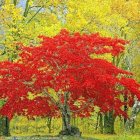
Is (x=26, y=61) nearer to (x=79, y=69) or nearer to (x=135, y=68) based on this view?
(x=79, y=69)

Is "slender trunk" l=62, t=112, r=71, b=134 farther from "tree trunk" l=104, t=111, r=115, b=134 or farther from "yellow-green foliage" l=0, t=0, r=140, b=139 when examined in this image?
"tree trunk" l=104, t=111, r=115, b=134

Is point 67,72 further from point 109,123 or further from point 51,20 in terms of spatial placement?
point 109,123

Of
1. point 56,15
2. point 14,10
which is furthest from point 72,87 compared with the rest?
point 56,15

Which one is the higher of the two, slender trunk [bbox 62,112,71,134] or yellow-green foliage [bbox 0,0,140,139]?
yellow-green foliage [bbox 0,0,140,139]

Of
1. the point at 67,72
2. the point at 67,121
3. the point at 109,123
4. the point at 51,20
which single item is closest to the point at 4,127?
the point at 51,20

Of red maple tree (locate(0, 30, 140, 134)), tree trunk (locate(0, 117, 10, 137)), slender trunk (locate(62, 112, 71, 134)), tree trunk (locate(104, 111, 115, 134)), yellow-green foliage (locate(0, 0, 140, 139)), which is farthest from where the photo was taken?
tree trunk (locate(104, 111, 115, 134))

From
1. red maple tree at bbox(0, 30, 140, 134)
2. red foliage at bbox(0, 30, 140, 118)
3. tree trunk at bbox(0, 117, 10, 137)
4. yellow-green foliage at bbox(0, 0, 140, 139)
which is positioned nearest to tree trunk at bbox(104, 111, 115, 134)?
yellow-green foliage at bbox(0, 0, 140, 139)

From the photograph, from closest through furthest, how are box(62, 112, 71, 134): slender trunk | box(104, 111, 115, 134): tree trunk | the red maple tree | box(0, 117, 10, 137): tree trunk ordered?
the red maple tree
box(62, 112, 71, 134): slender trunk
box(0, 117, 10, 137): tree trunk
box(104, 111, 115, 134): tree trunk

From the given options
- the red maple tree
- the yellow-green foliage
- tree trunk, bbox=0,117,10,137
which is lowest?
tree trunk, bbox=0,117,10,137

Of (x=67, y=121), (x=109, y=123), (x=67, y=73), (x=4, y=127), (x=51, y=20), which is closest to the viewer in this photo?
(x=67, y=73)

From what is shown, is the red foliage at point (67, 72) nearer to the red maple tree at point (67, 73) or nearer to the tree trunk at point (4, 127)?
the red maple tree at point (67, 73)

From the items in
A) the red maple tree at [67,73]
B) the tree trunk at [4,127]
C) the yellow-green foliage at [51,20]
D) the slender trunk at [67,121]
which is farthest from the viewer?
the tree trunk at [4,127]

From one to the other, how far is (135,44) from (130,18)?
2.32 m

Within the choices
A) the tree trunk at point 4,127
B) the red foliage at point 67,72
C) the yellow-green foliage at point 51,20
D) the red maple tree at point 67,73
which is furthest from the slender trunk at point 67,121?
the tree trunk at point 4,127
